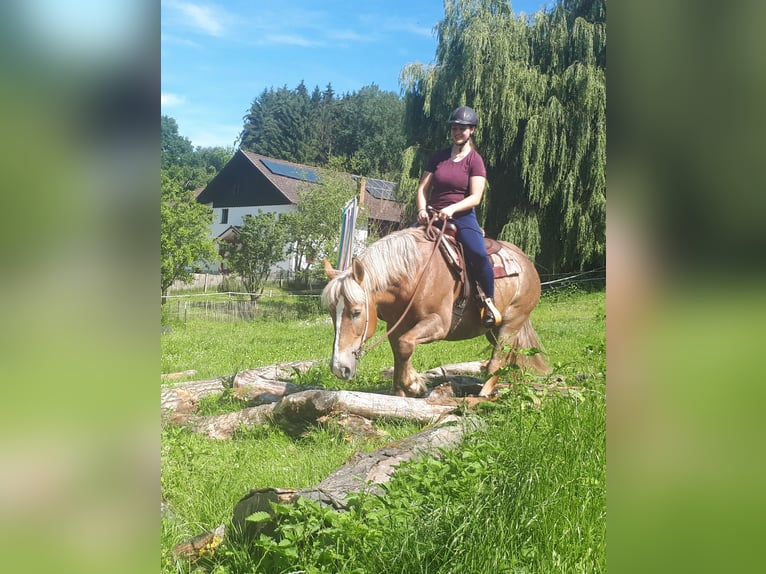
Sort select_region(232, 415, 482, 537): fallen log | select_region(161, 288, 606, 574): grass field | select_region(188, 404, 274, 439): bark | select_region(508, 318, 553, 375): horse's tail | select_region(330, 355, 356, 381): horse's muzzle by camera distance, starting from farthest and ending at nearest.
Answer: select_region(508, 318, 553, 375): horse's tail → select_region(330, 355, 356, 381): horse's muzzle → select_region(188, 404, 274, 439): bark → select_region(232, 415, 482, 537): fallen log → select_region(161, 288, 606, 574): grass field

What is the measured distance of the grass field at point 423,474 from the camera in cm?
293

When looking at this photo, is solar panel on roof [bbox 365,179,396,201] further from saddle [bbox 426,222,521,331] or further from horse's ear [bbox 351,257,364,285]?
horse's ear [bbox 351,257,364,285]

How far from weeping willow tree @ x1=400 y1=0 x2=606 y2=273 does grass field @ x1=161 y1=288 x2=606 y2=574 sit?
1.91 ft

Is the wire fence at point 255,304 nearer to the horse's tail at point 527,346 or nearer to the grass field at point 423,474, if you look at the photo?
the grass field at point 423,474

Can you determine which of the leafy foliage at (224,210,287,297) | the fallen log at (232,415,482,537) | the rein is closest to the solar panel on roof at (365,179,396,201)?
the rein

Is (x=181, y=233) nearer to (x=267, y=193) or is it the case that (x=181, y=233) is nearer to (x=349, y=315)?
Result: (x=267, y=193)

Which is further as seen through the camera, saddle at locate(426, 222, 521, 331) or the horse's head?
saddle at locate(426, 222, 521, 331)

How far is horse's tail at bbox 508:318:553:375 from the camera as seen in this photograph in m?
4.65

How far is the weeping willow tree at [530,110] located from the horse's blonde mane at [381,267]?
→ 1.79 feet

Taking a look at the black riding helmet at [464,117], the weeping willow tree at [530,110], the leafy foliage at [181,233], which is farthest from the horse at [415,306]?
the leafy foliage at [181,233]

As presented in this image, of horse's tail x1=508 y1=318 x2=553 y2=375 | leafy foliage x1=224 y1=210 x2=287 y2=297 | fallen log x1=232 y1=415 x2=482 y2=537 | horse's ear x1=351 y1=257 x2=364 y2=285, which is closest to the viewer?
fallen log x1=232 y1=415 x2=482 y2=537

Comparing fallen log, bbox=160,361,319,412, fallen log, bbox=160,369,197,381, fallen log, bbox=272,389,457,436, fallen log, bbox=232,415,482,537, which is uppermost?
fallen log, bbox=160,369,197,381

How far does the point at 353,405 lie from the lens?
435 centimetres
